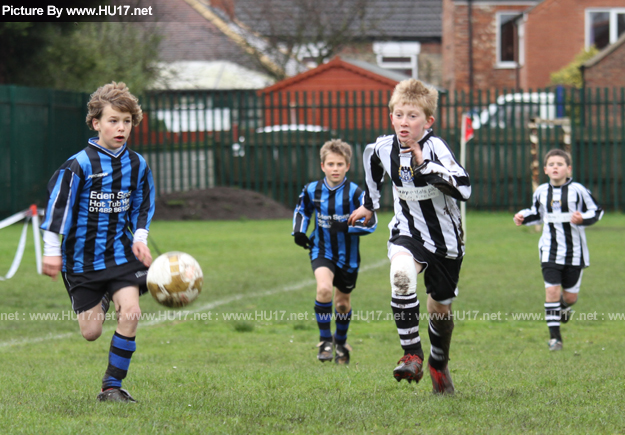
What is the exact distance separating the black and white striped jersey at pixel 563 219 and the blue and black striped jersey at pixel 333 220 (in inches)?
72.7

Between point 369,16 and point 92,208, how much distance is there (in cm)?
3592

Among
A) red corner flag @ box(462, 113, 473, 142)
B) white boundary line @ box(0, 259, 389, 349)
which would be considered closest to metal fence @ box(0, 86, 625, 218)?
red corner flag @ box(462, 113, 473, 142)

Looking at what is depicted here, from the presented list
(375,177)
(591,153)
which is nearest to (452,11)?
(591,153)

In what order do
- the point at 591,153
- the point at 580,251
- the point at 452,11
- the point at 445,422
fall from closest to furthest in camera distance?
the point at 445,422 < the point at 580,251 < the point at 591,153 < the point at 452,11

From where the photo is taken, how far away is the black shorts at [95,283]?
5195 millimetres

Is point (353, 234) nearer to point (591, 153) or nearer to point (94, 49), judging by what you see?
point (591, 153)

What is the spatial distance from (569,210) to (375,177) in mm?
3371

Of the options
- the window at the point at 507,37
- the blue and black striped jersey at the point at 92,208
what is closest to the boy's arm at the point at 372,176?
the blue and black striped jersey at the point at 92,208

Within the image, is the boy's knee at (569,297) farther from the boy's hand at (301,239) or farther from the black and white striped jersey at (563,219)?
the boy's hand at (301,239)

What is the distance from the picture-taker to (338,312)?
25.0ft

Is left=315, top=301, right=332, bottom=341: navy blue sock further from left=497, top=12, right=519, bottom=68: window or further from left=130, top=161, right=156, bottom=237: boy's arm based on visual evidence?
left=497, top=12, right=519, bottom=68: window

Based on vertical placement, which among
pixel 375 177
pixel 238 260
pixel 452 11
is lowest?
pixel 238 260

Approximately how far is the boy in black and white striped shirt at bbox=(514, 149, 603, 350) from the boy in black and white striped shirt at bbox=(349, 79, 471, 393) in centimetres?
307

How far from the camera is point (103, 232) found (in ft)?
17.2
